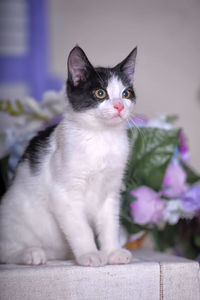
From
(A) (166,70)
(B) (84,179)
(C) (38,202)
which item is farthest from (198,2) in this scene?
(C) (38,202)

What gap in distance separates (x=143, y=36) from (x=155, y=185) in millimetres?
451

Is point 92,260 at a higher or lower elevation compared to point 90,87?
lower

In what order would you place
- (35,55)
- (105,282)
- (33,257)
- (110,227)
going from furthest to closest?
(35,55) < (110,227) < (33,257) < (105,282)

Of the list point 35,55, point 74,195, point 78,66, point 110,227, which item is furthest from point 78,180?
point 35,55

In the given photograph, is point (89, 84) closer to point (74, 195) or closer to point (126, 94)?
point (126, 94)

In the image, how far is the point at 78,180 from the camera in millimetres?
840

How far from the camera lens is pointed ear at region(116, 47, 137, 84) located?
2.68 ft

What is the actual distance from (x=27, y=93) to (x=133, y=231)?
0.88 m

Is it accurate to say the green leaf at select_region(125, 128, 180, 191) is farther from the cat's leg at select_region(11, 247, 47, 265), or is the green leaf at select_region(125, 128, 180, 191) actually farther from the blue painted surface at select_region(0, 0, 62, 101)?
the blue painted surface at select_region(0, 0, 62, 101)

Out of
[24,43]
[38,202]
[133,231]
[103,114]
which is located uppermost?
[24,43]

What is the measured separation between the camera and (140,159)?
3.26 ft

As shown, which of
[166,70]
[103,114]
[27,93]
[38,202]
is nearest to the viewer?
[103,114]

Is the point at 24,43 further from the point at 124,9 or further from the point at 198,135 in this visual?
the point at 198,135

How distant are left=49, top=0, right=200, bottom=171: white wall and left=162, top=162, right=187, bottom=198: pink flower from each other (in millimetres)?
325
